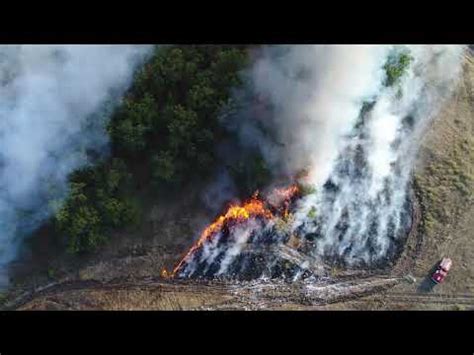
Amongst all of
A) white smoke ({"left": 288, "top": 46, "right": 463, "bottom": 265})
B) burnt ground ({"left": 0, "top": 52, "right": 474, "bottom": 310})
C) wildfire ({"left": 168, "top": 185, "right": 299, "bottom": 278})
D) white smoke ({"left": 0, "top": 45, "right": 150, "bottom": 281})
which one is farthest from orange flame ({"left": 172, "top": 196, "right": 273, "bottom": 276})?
white smoke ({"left": 0, "top": 45, "right": 150, "bottom": 281})

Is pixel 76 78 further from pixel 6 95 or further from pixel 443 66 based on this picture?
pixel 443 66

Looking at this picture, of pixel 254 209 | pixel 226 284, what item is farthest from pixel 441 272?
pixel 226 284

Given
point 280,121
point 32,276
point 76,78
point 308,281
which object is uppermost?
point 76,78

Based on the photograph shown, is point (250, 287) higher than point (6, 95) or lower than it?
lower


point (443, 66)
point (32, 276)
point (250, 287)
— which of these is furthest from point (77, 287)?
point (443, 66)

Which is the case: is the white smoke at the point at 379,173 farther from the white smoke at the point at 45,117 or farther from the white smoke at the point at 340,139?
the white smoke at the point at 45,117

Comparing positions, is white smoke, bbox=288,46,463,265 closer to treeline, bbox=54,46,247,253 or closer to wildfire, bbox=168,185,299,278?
wildfire, bbox=168,185,299,278
